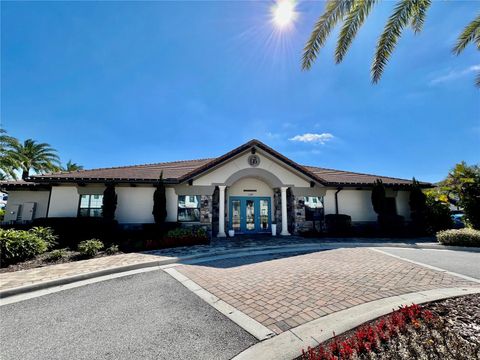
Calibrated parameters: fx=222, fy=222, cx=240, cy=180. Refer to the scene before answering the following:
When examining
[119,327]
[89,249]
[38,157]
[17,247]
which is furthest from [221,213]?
[38,157]

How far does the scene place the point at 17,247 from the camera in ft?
27.7

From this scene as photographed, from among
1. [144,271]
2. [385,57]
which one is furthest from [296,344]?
[385,57]

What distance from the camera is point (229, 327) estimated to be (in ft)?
12.6

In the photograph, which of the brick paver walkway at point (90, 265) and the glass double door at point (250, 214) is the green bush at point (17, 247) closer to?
the brick paver walkway at point (90, 265)

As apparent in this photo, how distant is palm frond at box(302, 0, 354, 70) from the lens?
6.45 meters

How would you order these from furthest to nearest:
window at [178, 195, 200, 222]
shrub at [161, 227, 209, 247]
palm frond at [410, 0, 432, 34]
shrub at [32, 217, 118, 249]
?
window at [178, 195, 200, 222]
shrub at [32, 217, 118, 249]
shrub at [161, 227, 209, 247]
palm frond at [410, 0, 432, 34]

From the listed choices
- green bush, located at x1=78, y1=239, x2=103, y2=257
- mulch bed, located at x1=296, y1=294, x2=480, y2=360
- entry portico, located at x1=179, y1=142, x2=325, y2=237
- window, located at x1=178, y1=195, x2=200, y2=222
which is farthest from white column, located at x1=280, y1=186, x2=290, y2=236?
mulch bed, located at x1=296, y1=294, x2=480, y2=360

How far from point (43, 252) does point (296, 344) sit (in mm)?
11310

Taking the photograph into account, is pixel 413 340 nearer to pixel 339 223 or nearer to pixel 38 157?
pixel 339 223

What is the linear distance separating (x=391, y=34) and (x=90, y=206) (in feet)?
55.9

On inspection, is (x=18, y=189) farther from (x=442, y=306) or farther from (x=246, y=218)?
(x=442, y=306)

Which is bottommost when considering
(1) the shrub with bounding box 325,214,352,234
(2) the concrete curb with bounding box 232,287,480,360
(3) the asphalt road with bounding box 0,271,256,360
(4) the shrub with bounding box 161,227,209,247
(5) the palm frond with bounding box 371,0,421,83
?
(3) the asphalt road with bounding box 0,271,256,360

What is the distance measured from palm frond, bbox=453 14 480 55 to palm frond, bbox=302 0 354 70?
170 inches

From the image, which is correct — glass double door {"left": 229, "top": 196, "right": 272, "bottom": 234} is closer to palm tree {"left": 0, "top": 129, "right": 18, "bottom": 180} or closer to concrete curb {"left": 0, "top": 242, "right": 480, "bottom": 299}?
concrete curb {"left": 0, "top": 242, "right": 480, "bottom": 299}
